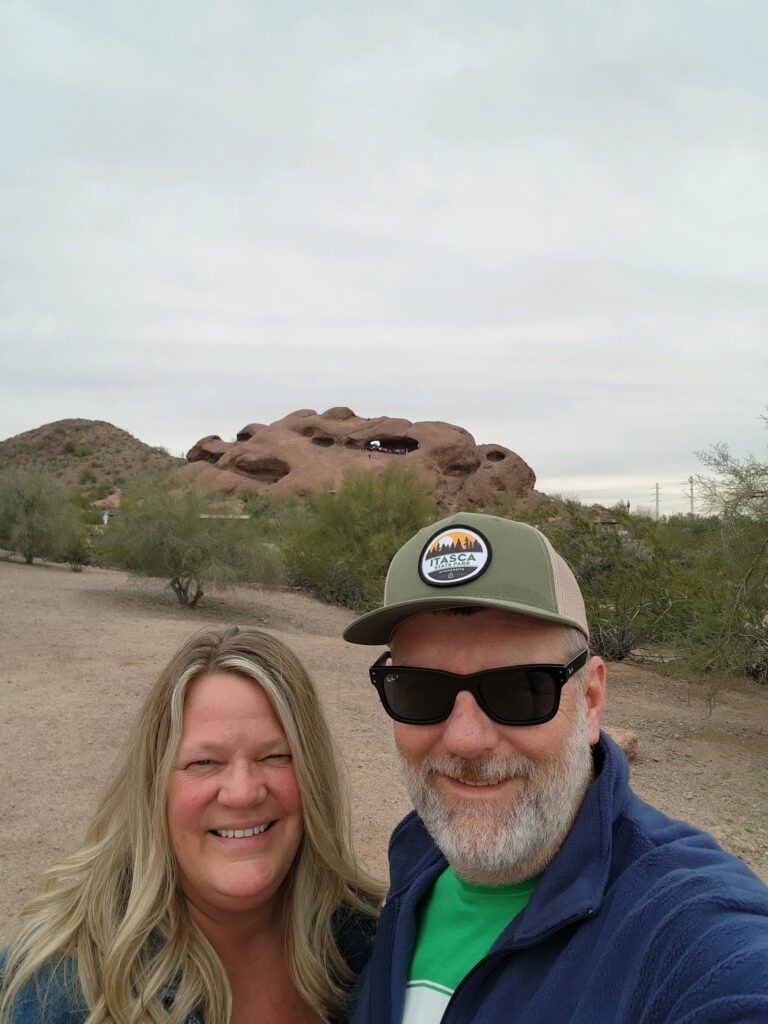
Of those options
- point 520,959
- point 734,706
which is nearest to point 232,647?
point 520,959

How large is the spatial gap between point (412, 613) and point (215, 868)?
841 mm

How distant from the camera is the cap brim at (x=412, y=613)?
179cm

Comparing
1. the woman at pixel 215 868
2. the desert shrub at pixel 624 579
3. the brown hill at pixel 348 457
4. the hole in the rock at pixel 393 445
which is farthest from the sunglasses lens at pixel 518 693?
the hole in the rock at pixel 393 445

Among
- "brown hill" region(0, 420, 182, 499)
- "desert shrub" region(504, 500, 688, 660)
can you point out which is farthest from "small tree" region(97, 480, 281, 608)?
"brown hill" region(0, 420, 182, 499)

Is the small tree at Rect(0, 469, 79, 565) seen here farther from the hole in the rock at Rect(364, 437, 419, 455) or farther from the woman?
the hole in the rock at Rect(364, 437, 419, 455)

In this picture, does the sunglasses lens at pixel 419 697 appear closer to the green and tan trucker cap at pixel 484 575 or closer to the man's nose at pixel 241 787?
the green and tan trucker cap at pixel 484 575

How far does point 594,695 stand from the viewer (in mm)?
2012

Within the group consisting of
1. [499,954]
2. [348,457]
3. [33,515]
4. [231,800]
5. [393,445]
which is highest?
[393,445]

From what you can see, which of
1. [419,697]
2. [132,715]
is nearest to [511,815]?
[419,697]

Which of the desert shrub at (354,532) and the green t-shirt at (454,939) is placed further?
the desert shrub at (354,532)

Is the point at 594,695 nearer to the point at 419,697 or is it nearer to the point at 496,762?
the point at 496,762

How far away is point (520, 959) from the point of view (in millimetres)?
1582

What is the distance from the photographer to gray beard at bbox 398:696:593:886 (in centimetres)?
178

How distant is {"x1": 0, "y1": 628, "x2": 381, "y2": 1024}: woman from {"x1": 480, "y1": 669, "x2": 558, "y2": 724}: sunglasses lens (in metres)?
0.67
